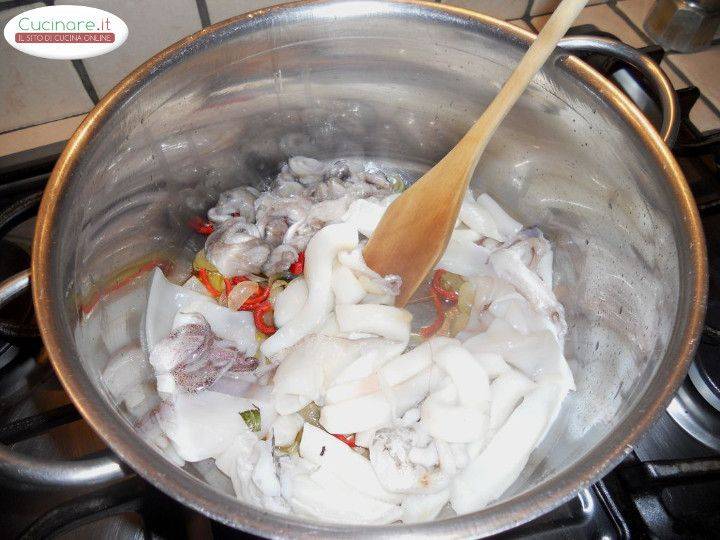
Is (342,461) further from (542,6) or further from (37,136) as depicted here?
(542,6)

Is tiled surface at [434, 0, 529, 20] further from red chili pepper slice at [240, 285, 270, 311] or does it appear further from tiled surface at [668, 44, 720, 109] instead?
red chili pepper slice at [240, 285, 270, 311]

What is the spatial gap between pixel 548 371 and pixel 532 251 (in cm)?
26

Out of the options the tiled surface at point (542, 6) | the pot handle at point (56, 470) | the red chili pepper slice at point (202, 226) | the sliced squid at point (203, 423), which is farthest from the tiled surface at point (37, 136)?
the tiled surface at point (542, 6)

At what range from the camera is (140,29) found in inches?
47.1

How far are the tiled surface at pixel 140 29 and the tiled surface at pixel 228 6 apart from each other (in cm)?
3

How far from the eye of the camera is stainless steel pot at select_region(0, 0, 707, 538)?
66 cm

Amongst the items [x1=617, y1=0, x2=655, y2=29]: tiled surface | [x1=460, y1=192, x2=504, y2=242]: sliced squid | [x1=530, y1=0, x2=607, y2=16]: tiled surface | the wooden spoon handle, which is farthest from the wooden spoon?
[x1=617, y1=0, x2=655, y2=29]: tiled surface

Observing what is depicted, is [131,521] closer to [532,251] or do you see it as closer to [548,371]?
[548,371]

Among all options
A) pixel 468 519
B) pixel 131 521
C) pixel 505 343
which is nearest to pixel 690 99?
pixel 505 343

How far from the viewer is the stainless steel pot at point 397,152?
26.0 inches

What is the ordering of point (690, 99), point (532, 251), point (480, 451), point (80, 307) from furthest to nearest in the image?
point (690, 99) < point (532, 251) < point (480, 451) < point (80, 307)

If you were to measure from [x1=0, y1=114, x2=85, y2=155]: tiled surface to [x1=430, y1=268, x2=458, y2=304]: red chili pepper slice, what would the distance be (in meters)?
0.89

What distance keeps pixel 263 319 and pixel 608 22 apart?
125 centimetres

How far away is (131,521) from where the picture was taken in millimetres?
843
